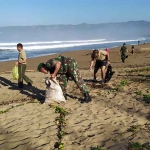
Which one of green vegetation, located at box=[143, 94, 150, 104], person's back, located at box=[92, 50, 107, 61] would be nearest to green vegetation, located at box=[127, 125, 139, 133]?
green vegetation, located at box=[143, 94, 150, 104]

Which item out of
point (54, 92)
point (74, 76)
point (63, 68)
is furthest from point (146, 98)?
point (54, 92)

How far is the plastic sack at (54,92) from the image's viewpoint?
7012 millimetres

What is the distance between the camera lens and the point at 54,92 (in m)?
7.02

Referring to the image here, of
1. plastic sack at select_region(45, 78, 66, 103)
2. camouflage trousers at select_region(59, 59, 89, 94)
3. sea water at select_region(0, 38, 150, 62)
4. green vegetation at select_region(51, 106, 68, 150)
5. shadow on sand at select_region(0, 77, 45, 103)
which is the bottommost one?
green vegetation at select_region(51, 106, 68, 150)

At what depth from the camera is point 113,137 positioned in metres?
4.71

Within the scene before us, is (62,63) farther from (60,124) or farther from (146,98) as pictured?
(146,98)

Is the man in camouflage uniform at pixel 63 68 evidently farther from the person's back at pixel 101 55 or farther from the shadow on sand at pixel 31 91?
the person's back at pixel 101 55

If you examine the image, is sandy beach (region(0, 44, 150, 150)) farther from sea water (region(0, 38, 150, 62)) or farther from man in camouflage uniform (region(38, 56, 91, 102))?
sea water (region(0, 38, 150, 62))

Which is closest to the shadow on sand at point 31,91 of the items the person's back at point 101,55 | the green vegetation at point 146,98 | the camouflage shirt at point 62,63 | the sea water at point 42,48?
the camouflage shirt at point 62,63

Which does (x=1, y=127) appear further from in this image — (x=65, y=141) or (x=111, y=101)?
(x=111, y=101)

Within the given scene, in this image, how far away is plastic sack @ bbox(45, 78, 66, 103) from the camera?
23.0 feet

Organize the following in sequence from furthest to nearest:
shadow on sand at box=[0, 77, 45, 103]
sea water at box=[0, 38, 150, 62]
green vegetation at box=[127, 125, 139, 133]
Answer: sea water at box=[0, 38, 150, 62] → shadow on sand at box=[0, 77, 45, 103] → green vegetation at box=[127, 125, 139, 133]

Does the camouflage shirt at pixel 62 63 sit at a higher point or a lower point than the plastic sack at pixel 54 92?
higher

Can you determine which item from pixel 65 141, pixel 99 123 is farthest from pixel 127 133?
pixel 65 141
